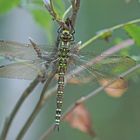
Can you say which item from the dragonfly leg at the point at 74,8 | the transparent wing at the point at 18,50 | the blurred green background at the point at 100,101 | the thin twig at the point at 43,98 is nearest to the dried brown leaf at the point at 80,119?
the thin twig at the point at 43,98

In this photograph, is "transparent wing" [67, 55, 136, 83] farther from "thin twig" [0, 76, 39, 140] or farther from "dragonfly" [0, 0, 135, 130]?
"thin twig" [0, 76, 39, 140]

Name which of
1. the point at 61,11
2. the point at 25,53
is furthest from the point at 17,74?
the point at 61,11

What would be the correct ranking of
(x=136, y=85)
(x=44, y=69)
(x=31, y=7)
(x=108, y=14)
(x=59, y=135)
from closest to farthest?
(x=44, y=69), (x=31, y=7), (x=59, y=135), (x=136, y=85), (x=108, y=14)

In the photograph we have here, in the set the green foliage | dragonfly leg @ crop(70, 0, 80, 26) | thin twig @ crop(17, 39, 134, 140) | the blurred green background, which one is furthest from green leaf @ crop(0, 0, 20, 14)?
the blurred green background

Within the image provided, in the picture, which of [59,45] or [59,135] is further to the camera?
[59,135]

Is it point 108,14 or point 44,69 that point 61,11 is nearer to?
point 44,69

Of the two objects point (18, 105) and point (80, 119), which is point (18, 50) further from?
point (80, 119)
